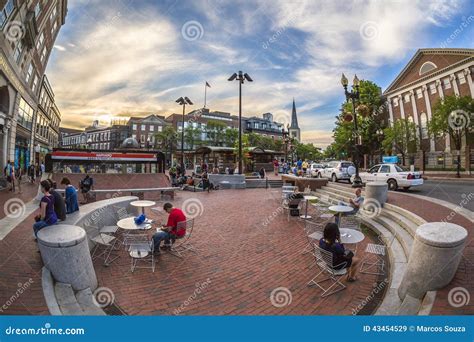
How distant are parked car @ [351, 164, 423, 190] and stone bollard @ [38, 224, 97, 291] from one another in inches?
631

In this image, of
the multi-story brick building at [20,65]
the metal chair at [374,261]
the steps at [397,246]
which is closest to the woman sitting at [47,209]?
the steps at [397,246]

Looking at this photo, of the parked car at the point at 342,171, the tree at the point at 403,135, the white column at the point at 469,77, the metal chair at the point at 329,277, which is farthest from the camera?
the tree at the point at 403,135

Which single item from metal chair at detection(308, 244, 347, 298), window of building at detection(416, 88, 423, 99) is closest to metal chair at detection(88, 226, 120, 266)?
metal chair at detection(308, 244, 347, 298)

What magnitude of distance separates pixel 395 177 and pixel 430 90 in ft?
111

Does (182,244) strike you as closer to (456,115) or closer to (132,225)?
(132,225)

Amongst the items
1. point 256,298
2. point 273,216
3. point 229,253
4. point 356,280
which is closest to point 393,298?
point 356,280

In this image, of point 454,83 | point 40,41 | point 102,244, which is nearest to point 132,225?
point 102,244

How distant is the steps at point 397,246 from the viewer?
351 centimetres

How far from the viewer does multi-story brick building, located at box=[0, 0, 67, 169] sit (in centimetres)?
1625

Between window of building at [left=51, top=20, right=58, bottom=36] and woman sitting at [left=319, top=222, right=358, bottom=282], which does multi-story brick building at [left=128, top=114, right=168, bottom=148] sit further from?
woman sitting at [left=319, top=222, right=358, bottom=282]

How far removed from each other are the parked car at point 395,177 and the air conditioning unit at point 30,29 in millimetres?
27195

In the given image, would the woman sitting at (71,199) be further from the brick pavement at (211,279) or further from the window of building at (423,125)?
the window of building at (423,125)

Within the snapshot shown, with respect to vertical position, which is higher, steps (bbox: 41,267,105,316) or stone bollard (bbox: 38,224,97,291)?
stone bollard (bbox: 38,224,97,291)

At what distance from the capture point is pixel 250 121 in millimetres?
93125
